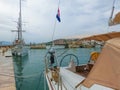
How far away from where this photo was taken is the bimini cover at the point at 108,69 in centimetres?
197

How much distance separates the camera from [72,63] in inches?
278

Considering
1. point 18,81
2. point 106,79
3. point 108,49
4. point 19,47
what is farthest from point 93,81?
point 19,47

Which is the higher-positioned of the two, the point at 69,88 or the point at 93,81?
the point at 93,81

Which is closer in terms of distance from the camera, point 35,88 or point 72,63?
point 72,63

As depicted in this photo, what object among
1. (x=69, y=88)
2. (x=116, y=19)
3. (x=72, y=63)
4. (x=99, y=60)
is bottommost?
(x=69, y=88)

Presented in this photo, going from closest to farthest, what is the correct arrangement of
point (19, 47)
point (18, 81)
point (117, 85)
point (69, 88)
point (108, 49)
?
point (117, 85), point (108, 49), point (69, 88), point (18, 81), point (19, 47)

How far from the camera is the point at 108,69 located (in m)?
2.07

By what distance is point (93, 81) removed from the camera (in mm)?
2109

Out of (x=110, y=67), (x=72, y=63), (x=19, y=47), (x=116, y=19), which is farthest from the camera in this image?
(x=19, y=47)

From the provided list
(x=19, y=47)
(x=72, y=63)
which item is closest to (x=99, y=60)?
(x=72, y=63)

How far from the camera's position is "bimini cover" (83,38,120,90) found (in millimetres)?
1969

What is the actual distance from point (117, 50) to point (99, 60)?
0.25 meters

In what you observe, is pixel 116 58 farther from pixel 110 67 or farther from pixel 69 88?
pixel 69 88

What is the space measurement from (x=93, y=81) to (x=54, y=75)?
3.98 meters
